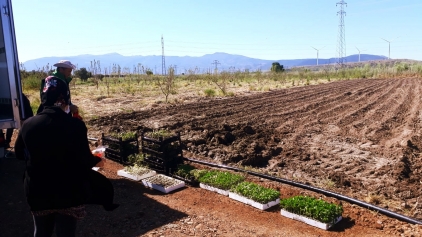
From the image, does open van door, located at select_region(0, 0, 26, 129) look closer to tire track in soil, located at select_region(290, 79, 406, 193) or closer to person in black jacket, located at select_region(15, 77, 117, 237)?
person in black jacket, located at select_region(15, 77, 117, 237)

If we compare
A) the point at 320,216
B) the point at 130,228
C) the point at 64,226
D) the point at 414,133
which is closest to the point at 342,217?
the point at 320,216

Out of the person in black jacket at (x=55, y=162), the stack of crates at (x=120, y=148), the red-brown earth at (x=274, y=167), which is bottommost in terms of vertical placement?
the red-brown earth at (x=274, y=167)

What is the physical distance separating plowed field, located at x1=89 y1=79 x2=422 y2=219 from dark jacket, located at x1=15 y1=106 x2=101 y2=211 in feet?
12.7

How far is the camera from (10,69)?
471 centimetres

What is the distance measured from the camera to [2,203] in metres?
4.53

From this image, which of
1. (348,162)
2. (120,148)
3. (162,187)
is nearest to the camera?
(162,187)

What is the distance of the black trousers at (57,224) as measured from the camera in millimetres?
2620

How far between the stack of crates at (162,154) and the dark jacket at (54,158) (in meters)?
2.92

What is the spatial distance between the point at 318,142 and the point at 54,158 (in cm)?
723

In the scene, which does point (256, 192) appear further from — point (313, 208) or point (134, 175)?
point (134, 175)

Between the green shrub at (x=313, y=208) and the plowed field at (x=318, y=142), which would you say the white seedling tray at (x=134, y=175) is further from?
the green shrub at (x=313, y=208)

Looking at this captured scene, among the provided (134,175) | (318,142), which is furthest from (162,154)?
(318,142)

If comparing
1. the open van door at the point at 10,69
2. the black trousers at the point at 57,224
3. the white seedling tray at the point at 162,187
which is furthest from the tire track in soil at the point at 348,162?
the open van door at the point at 10,69

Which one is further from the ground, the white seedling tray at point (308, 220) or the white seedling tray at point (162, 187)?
the white seedling tray at point (162, 187)
